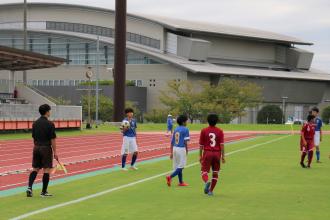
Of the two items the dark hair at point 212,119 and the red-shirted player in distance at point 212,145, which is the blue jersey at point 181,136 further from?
the dark hair at point 212,119

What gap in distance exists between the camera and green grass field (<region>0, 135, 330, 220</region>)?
37.7ft

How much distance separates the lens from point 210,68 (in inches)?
3903

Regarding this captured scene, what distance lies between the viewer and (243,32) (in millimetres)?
115188

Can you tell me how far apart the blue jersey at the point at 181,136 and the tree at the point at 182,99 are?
230ft

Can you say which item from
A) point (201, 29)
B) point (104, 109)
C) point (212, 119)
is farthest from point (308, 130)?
point (201, 29)

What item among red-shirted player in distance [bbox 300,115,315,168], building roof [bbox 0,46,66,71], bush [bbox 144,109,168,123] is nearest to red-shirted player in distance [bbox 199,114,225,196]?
red-shirted player in distance [bbox 300,115,315,168]

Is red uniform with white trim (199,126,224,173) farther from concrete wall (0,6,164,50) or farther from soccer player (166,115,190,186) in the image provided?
concrete wall (0,6,164,50)

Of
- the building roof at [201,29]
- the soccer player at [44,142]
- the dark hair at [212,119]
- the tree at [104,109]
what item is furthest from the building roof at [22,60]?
the building roof at [201,29]

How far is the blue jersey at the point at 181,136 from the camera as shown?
15.9m

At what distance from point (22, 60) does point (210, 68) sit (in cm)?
5007

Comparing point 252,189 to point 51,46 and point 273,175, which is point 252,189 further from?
point 51,46

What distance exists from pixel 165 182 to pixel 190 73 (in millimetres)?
80253

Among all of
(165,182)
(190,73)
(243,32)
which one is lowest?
(165,182)

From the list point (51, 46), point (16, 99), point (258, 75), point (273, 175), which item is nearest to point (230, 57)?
point (258, 75)
